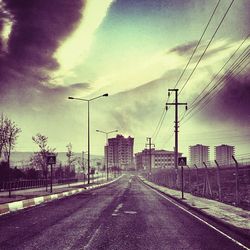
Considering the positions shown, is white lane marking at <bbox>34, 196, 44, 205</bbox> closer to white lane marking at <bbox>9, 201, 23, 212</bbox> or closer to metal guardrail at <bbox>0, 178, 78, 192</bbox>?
white lane marking at <bbox>9, 201, 23, 212</bbox>

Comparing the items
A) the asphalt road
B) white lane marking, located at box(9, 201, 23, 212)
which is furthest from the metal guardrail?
the asphalt road

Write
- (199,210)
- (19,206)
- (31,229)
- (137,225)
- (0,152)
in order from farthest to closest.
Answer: (0,152), (19,206), (199,210), (137,225), (31,229)

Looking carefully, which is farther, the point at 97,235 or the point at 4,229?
the point at 4,229

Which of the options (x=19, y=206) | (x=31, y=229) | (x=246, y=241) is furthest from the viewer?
(x=19, y=206)

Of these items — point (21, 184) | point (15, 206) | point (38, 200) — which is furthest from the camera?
point (21, 184)

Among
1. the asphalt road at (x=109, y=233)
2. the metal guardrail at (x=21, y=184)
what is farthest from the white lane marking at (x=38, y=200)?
the metal guardrail at (x=21, y=184)

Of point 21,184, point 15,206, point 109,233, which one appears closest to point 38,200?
point 15,206

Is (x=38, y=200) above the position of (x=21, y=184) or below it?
above

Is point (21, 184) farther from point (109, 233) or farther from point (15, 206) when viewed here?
point (109, 233)

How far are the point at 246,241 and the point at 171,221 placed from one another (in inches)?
130

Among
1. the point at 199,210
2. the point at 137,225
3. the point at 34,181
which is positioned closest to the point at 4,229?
the point at 137,225

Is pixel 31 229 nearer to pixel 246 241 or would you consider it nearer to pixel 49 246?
pixel 49 246

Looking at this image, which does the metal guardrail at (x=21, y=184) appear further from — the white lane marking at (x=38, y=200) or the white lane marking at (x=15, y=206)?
the white lane marking at (x=15, y=206)

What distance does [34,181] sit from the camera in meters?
34.7
